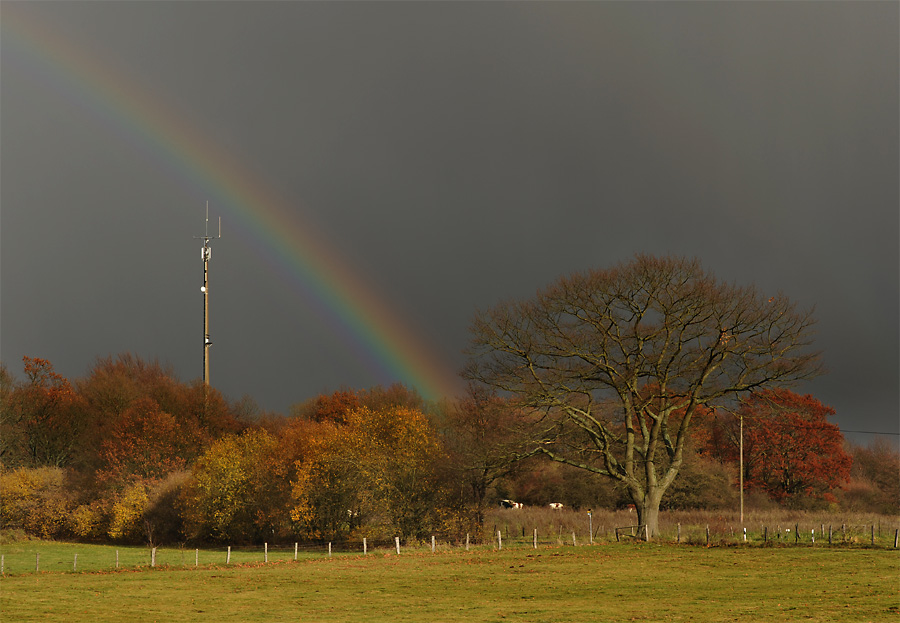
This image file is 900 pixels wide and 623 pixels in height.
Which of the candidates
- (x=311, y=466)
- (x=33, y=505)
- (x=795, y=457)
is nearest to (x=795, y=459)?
(x=795, y=457)

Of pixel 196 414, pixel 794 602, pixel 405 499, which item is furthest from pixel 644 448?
pixel 196 414

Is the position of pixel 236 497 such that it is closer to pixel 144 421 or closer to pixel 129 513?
pixel 129 513

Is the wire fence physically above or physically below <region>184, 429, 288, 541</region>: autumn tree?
below

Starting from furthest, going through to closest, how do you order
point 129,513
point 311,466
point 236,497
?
point 129,513 → point 236,497 → point 311,466

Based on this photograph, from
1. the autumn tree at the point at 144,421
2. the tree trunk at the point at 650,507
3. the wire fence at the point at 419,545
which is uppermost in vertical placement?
the autumn tree at the point at 144,421

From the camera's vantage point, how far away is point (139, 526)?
7312 cm

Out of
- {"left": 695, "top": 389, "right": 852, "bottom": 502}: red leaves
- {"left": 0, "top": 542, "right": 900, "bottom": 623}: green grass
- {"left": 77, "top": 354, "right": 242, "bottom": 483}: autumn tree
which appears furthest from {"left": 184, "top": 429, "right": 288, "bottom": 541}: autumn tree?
{"left": 695, "top": 389, "right": 852, "bottom": 502}: red leaves

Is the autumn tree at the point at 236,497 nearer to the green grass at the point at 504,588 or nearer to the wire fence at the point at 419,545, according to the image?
the wire fence at the point at 419,545

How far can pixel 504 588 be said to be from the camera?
31031mm

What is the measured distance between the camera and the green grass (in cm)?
2406

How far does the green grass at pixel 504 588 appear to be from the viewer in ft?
78.9

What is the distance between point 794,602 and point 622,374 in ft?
90.5

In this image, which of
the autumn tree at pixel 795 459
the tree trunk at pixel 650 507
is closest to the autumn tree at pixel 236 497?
the tree trunk at pixel 650 507

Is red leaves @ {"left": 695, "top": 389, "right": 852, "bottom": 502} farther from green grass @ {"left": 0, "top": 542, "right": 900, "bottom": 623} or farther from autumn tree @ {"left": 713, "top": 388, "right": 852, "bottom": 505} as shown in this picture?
green grass @ {"left": 0, "top": 542, "right": 900, "bottom": 623}
